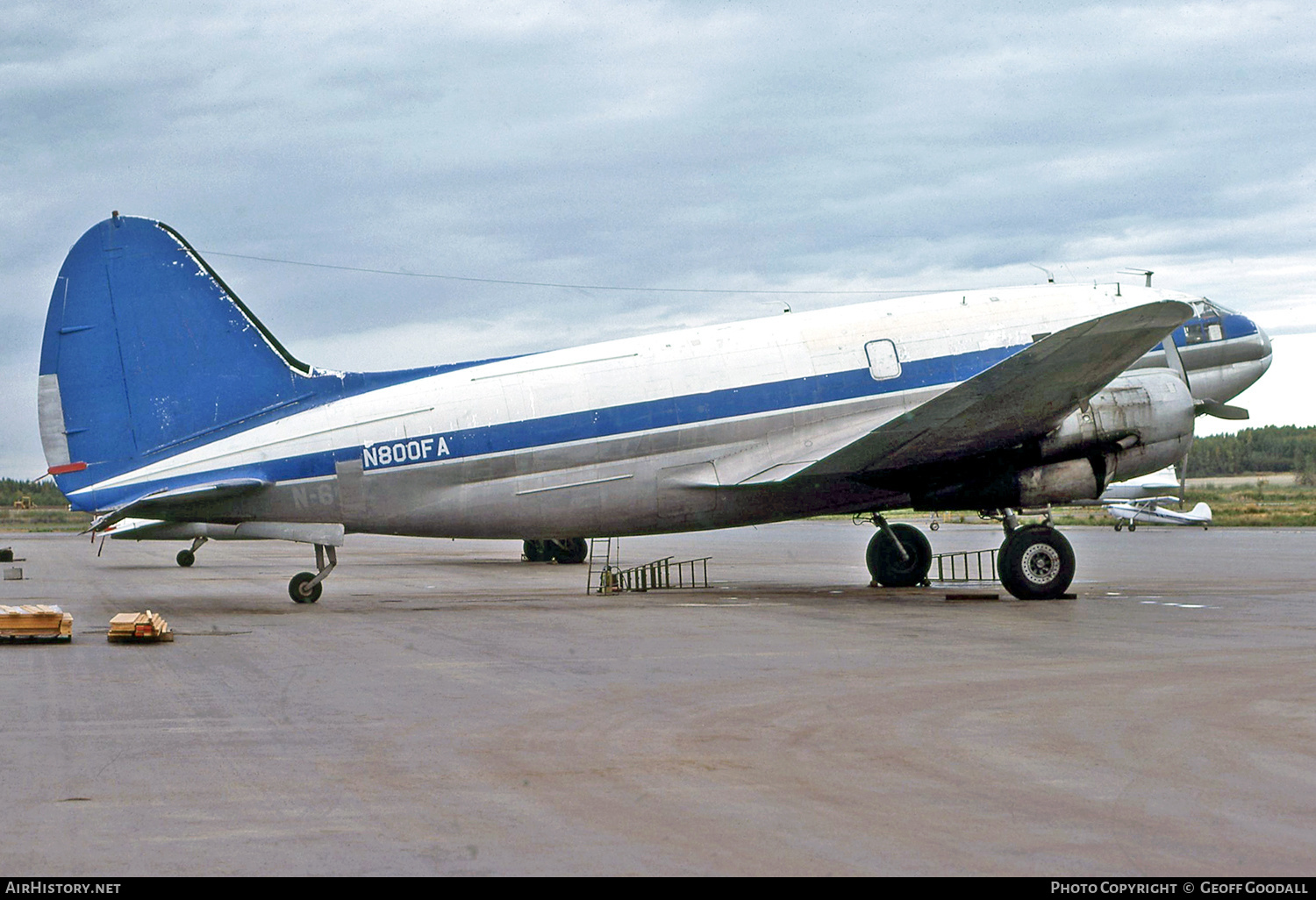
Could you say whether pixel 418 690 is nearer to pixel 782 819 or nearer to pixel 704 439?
pixel 782 819

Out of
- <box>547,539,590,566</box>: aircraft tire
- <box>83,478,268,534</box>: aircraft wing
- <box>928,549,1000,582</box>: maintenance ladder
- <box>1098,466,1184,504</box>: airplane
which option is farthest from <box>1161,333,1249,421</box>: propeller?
<box>1098,466,1184,504</box>: airplane

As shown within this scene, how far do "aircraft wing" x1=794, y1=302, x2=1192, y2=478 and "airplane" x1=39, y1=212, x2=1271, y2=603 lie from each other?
0.05m

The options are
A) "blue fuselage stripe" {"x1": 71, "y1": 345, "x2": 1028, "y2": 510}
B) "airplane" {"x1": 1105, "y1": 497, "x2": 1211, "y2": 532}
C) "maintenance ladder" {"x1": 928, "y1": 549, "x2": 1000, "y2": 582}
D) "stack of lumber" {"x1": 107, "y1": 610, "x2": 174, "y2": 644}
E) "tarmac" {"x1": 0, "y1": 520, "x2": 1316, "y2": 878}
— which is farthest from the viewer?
"airplane" {"x1": 1105, "y1": 497, "x2": 1211, "y2": 532}

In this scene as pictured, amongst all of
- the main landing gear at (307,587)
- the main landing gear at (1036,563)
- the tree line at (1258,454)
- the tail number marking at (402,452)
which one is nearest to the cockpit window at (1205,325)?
the main landing gear at (1036,563)

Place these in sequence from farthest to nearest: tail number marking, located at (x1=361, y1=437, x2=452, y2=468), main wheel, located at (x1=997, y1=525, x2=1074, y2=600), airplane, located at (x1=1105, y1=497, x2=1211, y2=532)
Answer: airplane, located at (x1=1105, y1=497, x2=1211, y2=532)
main wheel, located at (x1=997, y1=525, x2=1074, y2=600)
tail number marking, located at (x1=361, y1=437, x2=452, y2=468)

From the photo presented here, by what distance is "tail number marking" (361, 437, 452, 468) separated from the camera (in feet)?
69.9

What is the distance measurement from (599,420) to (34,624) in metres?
9.39

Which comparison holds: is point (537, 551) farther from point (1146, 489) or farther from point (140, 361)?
point (1146, 489)

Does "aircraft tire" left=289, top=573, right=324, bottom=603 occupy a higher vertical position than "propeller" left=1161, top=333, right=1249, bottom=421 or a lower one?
lower

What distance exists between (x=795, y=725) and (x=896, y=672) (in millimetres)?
3205

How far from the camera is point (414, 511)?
21562mm

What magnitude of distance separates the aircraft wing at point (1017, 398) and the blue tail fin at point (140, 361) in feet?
32.5

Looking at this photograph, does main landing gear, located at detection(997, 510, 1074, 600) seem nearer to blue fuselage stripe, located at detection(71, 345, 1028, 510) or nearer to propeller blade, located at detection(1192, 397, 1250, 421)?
blue fuselage stripe, located at detection(71, 345, 1028, 510)
